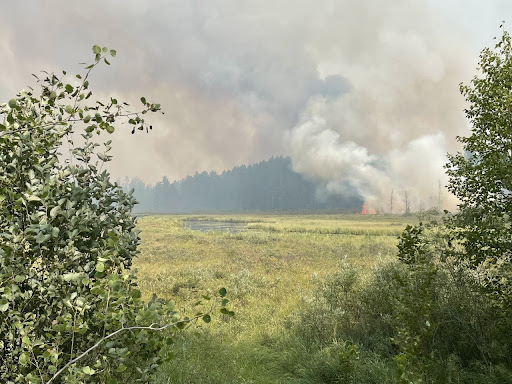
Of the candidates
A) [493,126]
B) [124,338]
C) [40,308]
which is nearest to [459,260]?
[493,126]

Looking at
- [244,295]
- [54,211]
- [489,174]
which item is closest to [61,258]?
[54,211]

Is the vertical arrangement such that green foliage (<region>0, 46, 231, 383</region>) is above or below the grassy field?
above

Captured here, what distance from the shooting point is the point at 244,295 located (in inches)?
701

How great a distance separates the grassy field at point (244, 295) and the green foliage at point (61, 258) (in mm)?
661

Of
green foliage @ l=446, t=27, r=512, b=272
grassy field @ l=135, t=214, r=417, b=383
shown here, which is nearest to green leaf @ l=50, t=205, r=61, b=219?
grassy field @ l=135, t=214, r=417, b=383

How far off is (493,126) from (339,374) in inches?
329

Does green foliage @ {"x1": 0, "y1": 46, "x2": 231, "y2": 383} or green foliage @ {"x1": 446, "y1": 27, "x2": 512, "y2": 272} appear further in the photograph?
green foliage @ {"x1": 446, "y1": 27, "x2": 512, "y2": 272}

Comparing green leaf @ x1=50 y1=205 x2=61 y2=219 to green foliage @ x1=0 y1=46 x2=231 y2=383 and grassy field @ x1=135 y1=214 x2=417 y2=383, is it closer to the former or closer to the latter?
green foliage @ x1=0 y1=46 x2=231 y2=383

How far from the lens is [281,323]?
12.9 meters

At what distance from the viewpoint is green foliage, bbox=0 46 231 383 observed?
7.87 ft

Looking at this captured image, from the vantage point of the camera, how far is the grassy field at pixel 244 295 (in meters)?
9.00

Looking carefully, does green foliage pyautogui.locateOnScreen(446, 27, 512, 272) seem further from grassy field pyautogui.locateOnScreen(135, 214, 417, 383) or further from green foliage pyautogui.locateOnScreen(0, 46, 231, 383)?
green foliage pyautogui.locateOnScreen(0, 46, 231, 383)

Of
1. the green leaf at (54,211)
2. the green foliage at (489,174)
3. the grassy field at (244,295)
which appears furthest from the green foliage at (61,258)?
the green foliage at (489,174)

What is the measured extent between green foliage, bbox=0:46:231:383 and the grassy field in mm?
661
